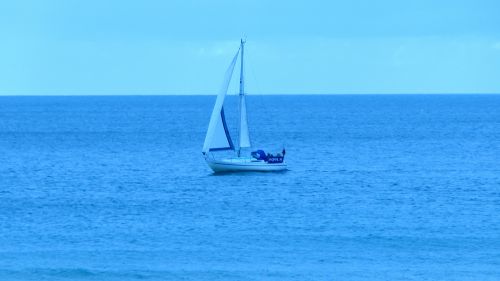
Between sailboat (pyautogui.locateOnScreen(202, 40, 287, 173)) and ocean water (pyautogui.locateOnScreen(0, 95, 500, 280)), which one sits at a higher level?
sailboat (pyautogui.locateOnScreen(202, 40, 287, 173))

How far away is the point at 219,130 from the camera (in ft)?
246

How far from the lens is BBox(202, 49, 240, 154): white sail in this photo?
74625 millimetres

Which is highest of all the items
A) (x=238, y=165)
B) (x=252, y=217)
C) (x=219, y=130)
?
(x=219, y=130)

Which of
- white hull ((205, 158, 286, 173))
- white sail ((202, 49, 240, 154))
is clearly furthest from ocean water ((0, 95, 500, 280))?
white sail ((202, 49, 240, 154))

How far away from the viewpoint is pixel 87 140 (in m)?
127

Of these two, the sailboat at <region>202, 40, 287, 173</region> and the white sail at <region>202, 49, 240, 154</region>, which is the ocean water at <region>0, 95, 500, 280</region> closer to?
the sailboat at <region>202, 40, 287, 173</region>

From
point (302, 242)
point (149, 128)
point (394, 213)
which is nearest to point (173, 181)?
point (394, 213)

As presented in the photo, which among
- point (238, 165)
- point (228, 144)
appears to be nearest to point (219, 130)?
point (228, 144)

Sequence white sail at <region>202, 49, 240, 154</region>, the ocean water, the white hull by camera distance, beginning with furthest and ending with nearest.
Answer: white sail at <region>202, 49, 240, 154</region> < the white hull < the ocean water

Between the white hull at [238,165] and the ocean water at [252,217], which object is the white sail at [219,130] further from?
the ocean water at [252,217]

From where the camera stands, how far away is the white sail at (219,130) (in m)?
74.6

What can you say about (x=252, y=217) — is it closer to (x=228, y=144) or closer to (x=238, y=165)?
(x=238, y=165)

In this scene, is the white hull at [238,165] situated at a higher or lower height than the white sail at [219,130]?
lower

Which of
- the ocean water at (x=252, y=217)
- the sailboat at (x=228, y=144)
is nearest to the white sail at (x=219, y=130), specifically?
the sailboat at (x=228, y=144)
